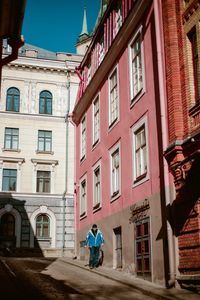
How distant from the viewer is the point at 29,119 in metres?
37.5

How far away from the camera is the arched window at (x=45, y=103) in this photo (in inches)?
1506

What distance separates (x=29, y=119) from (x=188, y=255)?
91.0ft

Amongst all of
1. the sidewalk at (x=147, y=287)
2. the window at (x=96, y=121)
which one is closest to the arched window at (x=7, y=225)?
the window at (x=96, y=121)

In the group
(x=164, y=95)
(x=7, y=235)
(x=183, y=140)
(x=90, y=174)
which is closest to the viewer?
(x=183, y=140)

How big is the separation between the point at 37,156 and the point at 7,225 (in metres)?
5.83

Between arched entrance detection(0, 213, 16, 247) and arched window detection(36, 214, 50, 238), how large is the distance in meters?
1.85

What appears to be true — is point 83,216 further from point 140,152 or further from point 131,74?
point 131,74

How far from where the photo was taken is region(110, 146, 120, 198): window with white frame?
17312mm

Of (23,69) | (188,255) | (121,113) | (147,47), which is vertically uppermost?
(23,69)

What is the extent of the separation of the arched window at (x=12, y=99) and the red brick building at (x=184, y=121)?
25.4 metres

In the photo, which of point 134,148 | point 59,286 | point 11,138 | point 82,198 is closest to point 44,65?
point 11,138

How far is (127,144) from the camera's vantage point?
16312 mm

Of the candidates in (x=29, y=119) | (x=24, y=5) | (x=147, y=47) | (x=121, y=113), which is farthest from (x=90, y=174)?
(x=29, y=119)

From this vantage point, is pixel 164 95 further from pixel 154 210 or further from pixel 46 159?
pixel 46 159
